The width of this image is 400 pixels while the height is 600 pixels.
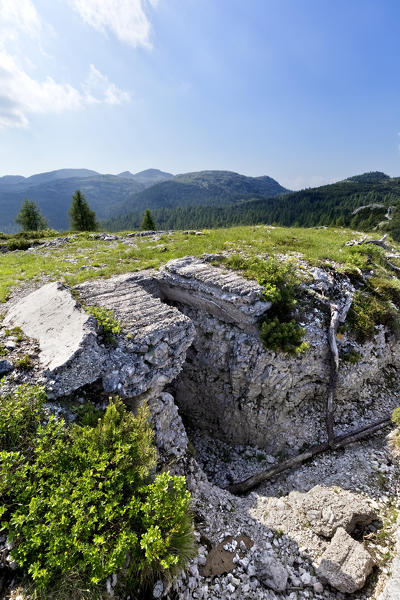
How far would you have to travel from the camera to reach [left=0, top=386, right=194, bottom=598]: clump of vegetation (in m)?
4.33

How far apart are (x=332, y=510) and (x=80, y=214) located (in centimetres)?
6042

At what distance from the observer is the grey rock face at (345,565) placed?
622cm

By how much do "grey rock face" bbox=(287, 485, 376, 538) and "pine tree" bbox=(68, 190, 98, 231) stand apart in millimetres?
59058

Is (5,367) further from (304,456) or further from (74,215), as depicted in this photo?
(74,215)

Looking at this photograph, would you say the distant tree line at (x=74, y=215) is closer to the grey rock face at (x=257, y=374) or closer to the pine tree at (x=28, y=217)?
the pine tree at (x=28, y=217)

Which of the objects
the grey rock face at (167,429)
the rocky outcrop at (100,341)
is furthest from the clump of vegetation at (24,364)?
the grey rock face at (167,429)

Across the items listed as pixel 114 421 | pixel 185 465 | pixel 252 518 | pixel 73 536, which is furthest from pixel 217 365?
pixel 73 536

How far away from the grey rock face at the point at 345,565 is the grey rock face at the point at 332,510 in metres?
0.71

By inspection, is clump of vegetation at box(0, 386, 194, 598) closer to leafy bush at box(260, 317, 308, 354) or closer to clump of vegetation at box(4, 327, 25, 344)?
clump of vegetation at box(4, 327, 25, 344)

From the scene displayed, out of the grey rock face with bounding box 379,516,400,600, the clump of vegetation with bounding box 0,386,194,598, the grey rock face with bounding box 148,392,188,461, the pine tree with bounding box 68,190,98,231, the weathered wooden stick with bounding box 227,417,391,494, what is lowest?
the weathered wooden stick with bounding box 227,417,391,494

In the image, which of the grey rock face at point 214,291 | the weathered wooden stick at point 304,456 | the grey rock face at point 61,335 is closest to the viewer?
the grey rock face at point 61,335

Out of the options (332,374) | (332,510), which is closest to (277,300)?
(332,374)

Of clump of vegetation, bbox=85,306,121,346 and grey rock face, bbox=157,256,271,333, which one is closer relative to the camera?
clump of vegetation, bbox=85,306,121,346

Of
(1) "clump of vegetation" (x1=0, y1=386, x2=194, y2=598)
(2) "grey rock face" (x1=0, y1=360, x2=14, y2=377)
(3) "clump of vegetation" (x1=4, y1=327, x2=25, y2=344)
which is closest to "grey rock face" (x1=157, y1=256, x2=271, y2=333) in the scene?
(3) "clump of vegetation" (x1=4, y1=327, x2=25, y2=344)
